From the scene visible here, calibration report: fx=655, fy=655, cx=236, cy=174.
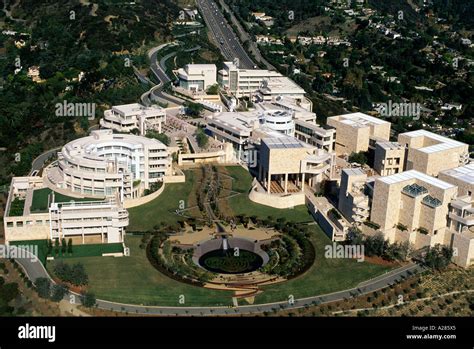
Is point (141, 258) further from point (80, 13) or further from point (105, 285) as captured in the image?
point (80, 13)

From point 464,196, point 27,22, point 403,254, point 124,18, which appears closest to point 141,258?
point 403,254

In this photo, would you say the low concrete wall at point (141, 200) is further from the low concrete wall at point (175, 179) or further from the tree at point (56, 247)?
the tree at point (56, 247)

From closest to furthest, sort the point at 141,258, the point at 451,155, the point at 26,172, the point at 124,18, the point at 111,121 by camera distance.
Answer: the point at 141,258, the point at 451,155, the point at 26,172, the point at 111,121, the point at 124,18

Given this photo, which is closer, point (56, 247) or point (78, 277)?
point (78, 277)

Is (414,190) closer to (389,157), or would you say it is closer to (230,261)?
(389,157)

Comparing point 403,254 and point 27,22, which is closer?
point 403,254

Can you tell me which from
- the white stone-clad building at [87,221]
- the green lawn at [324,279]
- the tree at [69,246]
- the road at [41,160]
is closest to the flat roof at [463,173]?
the green lawn at [324,279]

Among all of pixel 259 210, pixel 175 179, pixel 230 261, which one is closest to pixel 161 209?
pixel 175 179

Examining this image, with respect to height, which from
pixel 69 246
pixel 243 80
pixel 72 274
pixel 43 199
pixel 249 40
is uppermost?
pixel 243 80
